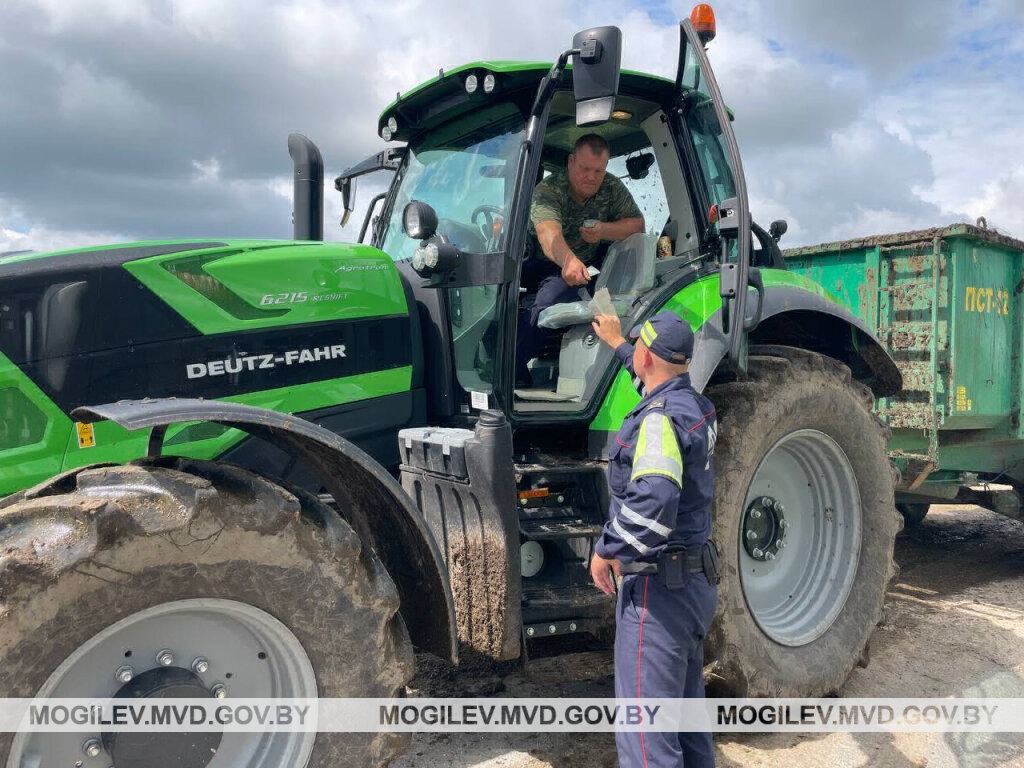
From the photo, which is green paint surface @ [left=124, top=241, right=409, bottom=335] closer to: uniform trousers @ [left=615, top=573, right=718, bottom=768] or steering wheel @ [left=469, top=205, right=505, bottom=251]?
steering wheel @ [left=469, top=205, right=505, bottom=251]

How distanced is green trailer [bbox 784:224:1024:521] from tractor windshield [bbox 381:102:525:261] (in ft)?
10.7

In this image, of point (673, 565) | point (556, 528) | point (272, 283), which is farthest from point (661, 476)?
point (272, 283)

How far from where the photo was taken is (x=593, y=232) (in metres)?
3.73

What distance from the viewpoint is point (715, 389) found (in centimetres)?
358

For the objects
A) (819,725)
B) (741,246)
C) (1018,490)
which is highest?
(741,246)

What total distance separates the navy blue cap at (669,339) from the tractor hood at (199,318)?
3.52ft

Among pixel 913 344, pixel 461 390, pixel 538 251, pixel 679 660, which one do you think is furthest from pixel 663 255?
pixel 913 344

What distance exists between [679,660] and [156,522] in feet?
5.32

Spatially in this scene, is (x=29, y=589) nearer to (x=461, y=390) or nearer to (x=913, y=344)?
(x=461, y=390)

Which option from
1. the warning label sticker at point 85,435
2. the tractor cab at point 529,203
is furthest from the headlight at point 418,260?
the warning label sticker at point 85,435

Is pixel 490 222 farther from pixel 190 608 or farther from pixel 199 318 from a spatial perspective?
pixel 190 608

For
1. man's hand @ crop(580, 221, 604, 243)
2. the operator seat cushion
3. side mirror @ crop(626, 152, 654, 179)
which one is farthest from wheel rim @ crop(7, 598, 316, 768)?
side mirror @ crop(626, 152, 654, 179)

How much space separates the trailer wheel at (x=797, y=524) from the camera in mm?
3389

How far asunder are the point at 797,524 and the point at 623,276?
151cm
